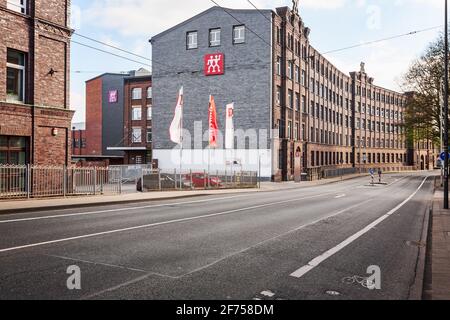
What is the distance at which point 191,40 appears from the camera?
149 feet

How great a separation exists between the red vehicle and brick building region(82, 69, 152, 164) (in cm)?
2563

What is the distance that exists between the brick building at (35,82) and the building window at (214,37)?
25.2 m

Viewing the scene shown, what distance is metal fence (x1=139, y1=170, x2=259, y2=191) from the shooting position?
24.7m

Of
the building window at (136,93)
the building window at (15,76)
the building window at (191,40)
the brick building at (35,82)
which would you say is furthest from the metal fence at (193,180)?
the building window at (136,93)

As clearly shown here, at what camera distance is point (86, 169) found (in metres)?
19.9

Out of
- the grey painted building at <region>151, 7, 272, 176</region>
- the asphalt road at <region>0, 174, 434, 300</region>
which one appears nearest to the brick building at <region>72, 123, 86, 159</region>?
the grey painted building at <region>151, 7, 272, 176</region>

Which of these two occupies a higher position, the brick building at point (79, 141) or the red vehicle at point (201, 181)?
the brick building at point (79, 141)

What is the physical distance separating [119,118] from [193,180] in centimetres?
3530

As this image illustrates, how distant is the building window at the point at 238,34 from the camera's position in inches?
1677

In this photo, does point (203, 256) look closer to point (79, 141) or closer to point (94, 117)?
point (94, 117)

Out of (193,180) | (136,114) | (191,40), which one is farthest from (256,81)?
(136,114)

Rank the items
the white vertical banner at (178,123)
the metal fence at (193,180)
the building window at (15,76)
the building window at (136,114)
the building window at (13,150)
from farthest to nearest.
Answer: the building window at (136,114) < the white vertical banner at (178,123) < the metal fence at (193,180) < the building window at (15,76) < the building window at (13,150)

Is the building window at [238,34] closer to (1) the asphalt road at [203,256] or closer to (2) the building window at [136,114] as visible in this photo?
(2) the building window at [136,114]
